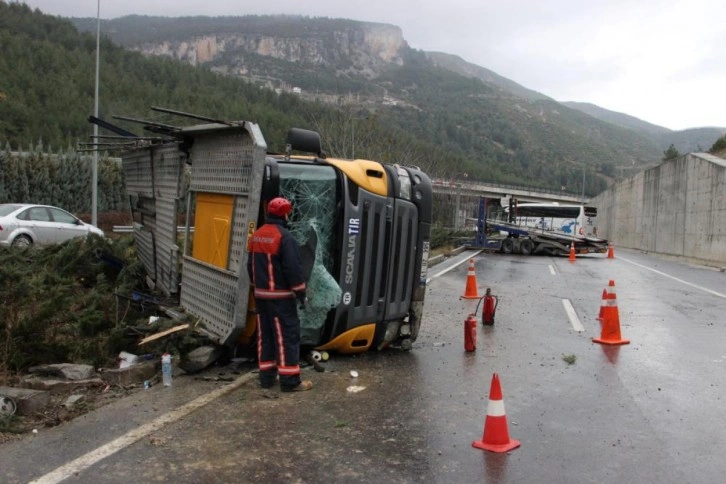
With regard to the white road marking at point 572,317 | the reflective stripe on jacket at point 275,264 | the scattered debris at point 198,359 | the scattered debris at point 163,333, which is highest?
the reflective stripe on jacket at point 275,264

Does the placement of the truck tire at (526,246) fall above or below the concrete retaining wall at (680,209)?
below

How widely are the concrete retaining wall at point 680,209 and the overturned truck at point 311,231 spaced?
2489cm

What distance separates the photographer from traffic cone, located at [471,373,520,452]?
447 cm

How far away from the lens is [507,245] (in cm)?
3188

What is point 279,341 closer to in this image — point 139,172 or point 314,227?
point 314,227

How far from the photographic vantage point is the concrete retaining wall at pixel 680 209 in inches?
1129

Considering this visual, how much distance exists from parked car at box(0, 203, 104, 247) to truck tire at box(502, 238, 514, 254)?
2051 centimetres

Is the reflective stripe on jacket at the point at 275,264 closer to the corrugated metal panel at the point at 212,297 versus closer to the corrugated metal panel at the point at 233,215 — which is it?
the corrugated metal panel at the point at 233,215

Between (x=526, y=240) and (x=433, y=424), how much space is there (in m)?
27.3

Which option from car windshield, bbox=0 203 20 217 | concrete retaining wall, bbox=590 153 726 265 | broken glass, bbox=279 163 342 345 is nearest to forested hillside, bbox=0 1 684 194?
broken glass, bbox=279 163 342 345

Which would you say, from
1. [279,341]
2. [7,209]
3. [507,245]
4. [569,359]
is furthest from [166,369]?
[507,245]

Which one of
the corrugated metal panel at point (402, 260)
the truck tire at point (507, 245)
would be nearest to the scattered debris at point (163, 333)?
the corrugated metal panel at point (402, 260)

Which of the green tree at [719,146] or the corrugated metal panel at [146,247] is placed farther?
the green tree at [719,146]

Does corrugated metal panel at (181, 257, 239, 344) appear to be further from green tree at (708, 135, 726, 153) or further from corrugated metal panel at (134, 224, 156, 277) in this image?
green tree at (708, 135, 726, 153)
